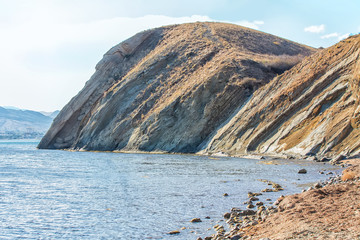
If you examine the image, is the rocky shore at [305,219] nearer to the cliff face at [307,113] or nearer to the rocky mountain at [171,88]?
the cliff face at [307,113]

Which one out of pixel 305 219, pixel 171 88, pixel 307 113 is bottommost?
pixel 305 219

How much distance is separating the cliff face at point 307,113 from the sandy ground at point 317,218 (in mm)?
18575

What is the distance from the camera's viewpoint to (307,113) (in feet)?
122

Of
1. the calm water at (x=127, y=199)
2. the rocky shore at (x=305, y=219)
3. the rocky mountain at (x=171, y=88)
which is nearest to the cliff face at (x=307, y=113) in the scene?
the rocky mountain at (x=171, y=88)

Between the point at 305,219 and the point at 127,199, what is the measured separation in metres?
9.33

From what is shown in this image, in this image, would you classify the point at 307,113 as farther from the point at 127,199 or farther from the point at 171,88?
the point at 171,88

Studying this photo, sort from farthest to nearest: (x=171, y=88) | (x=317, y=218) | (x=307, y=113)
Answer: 1. (x=171, y=88)
2. (x=307, y=113)
3. (x=317, y=218)

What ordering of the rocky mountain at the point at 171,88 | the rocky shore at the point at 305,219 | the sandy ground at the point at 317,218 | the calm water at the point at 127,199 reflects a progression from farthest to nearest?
the rocky mountain at the point at 171,88 → the calm water at the point at 127,199 → the rocky shore at the point at 305,219 → the sandy ground at the point at 317,218

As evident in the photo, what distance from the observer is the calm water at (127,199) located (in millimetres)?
12664

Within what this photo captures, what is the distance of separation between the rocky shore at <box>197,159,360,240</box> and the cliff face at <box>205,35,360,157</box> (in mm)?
18844

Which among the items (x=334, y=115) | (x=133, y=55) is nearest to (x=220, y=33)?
(x=133, y=55)

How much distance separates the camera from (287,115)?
3975 cm

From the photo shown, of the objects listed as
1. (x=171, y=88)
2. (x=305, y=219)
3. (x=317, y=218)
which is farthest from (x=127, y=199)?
(x=171, y=88)

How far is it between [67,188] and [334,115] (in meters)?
22.8
